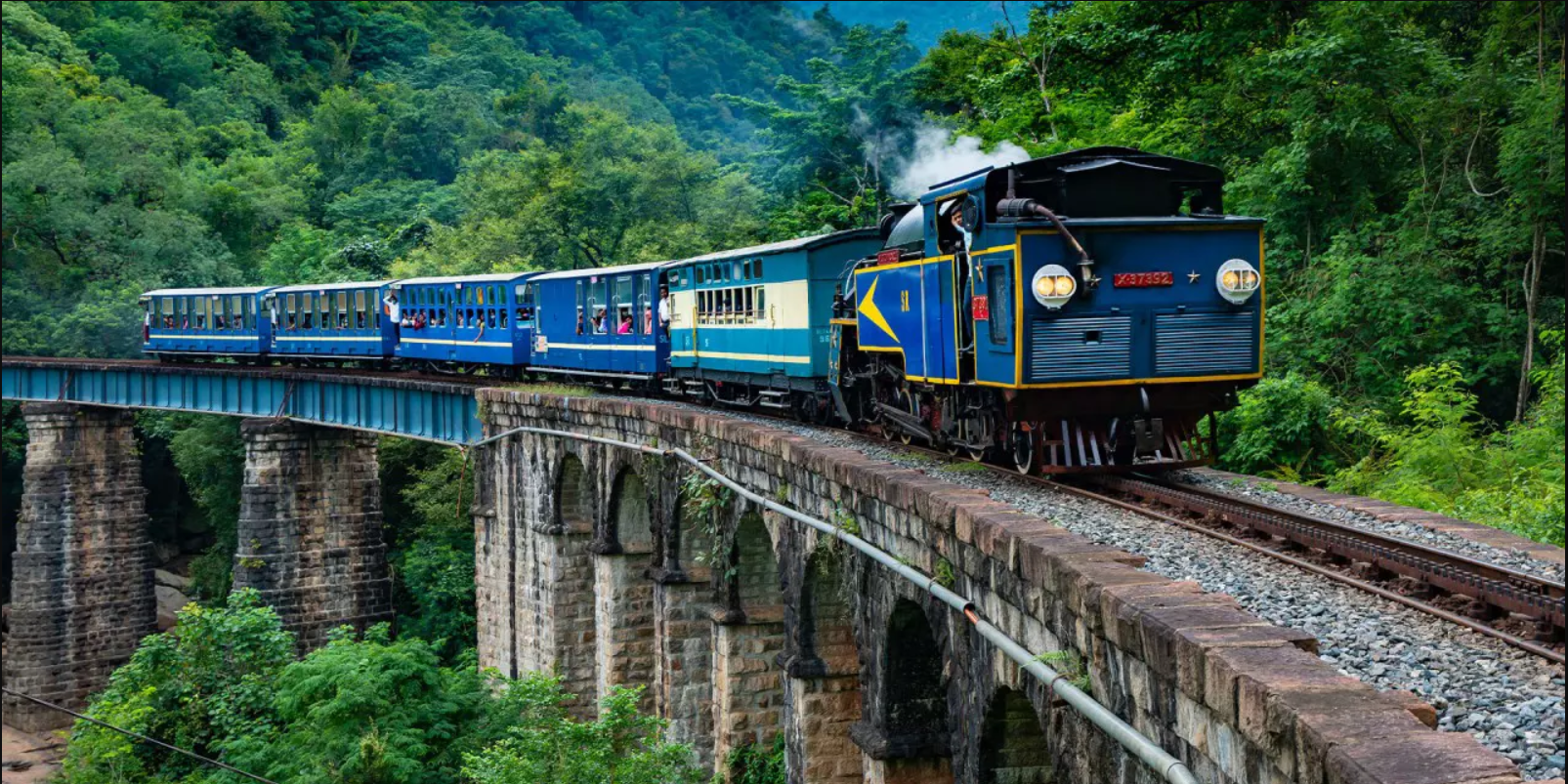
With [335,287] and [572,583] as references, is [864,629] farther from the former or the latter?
[335,287]

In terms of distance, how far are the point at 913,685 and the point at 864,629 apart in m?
0.60

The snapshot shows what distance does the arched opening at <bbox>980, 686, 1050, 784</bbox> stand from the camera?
886 centimetres

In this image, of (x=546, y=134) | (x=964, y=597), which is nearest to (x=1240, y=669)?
(x=964, y=597)

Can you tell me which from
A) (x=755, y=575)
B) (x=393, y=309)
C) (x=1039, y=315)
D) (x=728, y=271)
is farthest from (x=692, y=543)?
(x=393, y=309)

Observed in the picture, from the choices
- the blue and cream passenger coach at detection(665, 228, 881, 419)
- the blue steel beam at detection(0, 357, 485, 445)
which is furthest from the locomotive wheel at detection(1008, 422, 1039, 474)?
the blue steel beam at detection(0, 357, 485, 445)

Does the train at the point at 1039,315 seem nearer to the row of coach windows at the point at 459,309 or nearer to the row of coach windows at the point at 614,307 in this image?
the row of coach windows at the point at 614,307

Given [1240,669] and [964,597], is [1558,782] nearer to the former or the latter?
[1240,669]

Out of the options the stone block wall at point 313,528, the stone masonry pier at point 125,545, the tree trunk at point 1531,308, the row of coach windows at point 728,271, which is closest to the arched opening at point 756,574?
the row of coach windows at point 728,271

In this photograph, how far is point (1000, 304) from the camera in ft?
36.6

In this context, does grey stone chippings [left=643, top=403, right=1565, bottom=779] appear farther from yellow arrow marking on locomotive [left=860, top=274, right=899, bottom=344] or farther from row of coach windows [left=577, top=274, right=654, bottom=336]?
row of coach windows [left=577, top=274, right=654, bottom=336]

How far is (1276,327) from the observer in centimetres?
1905

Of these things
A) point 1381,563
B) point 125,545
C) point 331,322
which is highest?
point 331,322

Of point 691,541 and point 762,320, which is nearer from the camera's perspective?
point 691,541

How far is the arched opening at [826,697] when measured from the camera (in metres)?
13.9
